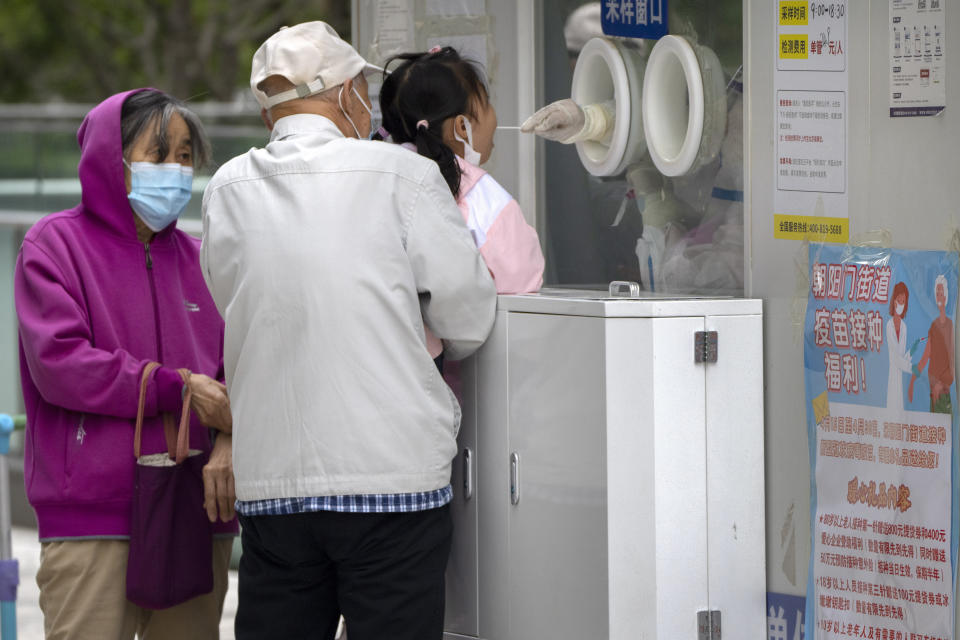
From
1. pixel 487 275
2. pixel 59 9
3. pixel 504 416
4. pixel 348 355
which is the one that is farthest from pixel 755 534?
pixel 59 9

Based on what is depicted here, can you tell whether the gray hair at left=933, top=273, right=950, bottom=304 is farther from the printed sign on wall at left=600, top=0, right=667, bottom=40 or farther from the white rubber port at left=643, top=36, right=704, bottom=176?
the printed sign on wall at left=600, top=0, right=667, bottom=40

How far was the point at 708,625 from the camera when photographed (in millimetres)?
2967

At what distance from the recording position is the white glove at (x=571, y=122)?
11.5 ft

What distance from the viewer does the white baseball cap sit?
2891 mm

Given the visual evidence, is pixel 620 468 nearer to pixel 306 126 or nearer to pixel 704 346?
pixel 704 346

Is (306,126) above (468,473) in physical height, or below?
above

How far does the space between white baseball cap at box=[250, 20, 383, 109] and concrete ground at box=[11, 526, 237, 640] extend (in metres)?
2.33

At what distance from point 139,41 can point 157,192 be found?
523 inches

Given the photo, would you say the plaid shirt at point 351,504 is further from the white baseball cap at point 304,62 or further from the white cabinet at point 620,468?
the white baseball cap at point 304,62

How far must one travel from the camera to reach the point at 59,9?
18.1 metres

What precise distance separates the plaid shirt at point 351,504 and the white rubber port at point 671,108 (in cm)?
108

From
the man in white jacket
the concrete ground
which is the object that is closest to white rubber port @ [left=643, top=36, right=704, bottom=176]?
the man in white jacket

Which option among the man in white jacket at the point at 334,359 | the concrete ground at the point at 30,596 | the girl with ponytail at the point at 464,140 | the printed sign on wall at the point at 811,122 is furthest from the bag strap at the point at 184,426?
the concrete ground at the point at 30,596

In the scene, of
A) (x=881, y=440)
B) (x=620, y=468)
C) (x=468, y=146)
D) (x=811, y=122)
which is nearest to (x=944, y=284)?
(x=881, y=440)
